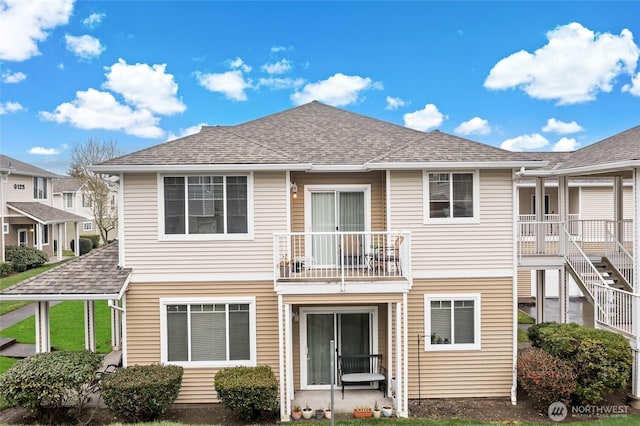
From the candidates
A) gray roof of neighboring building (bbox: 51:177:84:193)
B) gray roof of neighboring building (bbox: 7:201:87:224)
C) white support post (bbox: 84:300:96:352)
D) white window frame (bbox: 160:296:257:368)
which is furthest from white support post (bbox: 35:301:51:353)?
gray roof of neighboring building (bbox: 51:177:84:193)

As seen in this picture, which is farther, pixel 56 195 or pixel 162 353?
pixel 56 195

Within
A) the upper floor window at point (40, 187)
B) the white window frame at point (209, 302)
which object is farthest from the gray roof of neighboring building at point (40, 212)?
the white window frame at point (209, 302)

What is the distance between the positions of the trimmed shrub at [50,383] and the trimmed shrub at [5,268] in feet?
67.2

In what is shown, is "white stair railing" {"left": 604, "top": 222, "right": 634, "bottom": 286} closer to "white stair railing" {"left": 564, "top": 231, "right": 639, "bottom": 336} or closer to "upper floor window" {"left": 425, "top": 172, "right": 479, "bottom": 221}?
"white stair railing" {"left": 564, "top": 231, "right": 639, "bottom": 336}

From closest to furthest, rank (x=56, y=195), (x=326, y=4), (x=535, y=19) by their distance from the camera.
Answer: (x=326, y=4) → (x=535, y=19) → (x=56, y=195)

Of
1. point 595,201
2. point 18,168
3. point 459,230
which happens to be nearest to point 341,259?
point 459,230

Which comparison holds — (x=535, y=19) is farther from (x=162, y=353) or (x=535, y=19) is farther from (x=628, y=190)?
(x=162, y=353)

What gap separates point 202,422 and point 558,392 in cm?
806

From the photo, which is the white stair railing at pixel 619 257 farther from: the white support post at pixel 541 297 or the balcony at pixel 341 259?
the balcony at pixel 341 259

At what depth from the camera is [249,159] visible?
10.0 meters

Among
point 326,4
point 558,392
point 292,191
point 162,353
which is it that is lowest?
point 558,392

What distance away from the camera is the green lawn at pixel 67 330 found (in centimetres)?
1492

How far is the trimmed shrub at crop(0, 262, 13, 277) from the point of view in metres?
25.2

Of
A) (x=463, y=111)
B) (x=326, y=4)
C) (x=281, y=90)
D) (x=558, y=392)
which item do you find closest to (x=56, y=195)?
(x=281, y=90)
